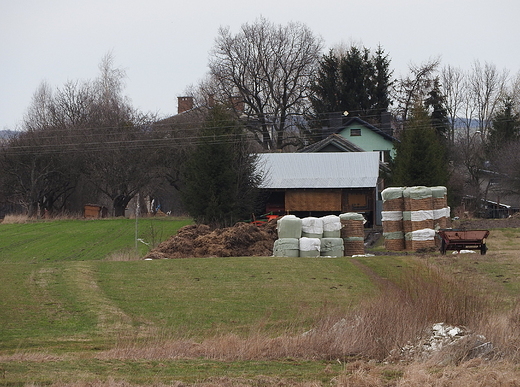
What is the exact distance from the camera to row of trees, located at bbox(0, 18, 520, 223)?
131 feet

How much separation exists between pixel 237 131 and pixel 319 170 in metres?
10.8

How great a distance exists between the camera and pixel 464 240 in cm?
Result: 2547

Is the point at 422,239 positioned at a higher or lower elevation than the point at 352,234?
lower

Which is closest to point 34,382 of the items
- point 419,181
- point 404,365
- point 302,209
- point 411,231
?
point 404,365

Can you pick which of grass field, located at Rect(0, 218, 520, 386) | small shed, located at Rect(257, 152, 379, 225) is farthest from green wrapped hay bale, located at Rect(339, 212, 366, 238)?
small shed, located at Rect(257, 152, 379, 225)

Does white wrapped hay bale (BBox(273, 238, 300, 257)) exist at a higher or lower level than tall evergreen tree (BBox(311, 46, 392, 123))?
lower

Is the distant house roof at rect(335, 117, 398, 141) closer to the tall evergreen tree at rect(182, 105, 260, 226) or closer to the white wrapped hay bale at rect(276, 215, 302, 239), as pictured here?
the tall evergreen tree at rect(182, 105, 260, 226)

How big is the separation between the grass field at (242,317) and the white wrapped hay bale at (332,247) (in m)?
2.39

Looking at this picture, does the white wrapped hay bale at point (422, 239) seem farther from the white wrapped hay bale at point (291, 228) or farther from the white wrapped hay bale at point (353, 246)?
the white wrapped hay bale at point (291, 228)

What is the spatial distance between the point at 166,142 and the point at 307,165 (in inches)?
557

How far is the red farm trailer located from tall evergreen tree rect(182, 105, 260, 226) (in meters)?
13.7

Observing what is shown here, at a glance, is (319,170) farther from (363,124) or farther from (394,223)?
→ (363,124)

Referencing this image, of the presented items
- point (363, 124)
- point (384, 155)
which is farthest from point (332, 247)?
point (384, 155)

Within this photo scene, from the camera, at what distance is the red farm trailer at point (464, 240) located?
25.4 meters
